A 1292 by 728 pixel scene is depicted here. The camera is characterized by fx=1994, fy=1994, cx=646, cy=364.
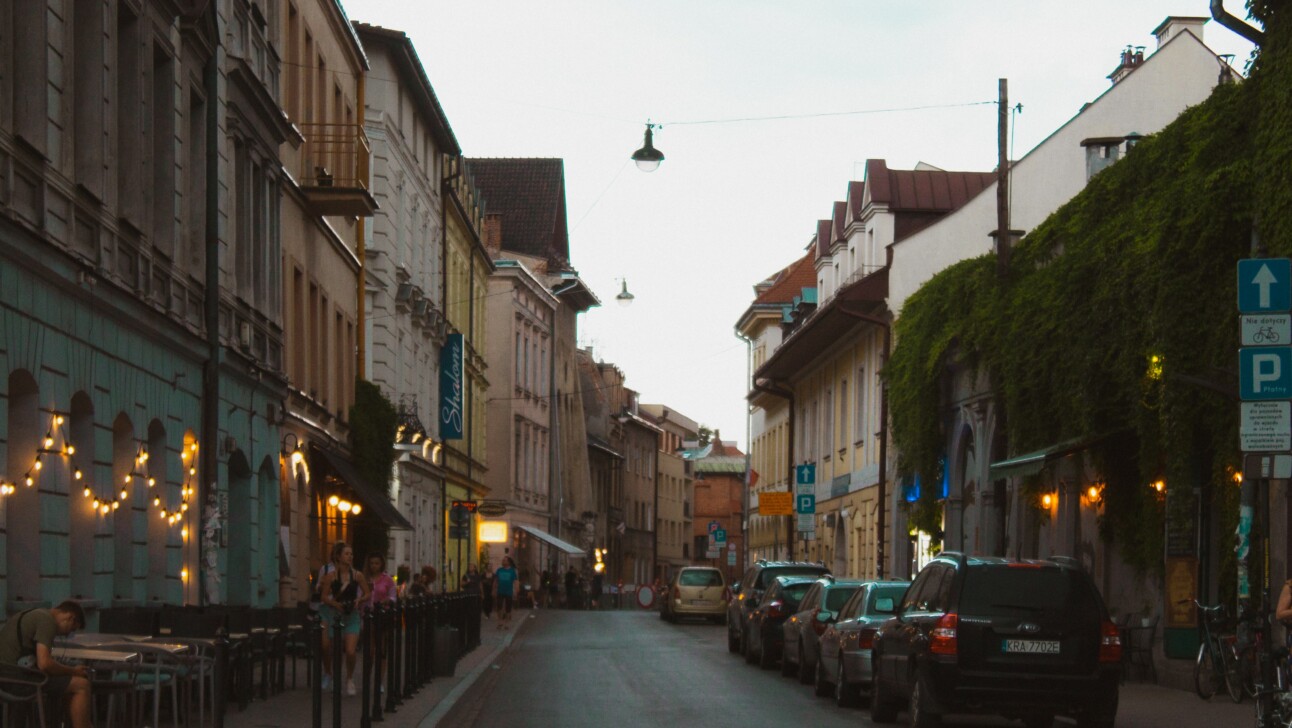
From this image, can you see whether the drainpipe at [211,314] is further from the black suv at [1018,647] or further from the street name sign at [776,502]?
the street name sign at [776,502]

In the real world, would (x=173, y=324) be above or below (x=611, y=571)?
above

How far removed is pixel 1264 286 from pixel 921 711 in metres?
4.93

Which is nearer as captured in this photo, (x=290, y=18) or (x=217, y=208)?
(x=217, y=208)

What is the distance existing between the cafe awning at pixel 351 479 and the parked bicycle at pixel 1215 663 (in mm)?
16933

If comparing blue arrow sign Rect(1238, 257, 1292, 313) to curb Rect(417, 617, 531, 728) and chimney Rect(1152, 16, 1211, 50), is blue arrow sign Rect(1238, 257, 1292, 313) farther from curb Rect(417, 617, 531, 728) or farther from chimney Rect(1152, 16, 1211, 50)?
chimney Rect(1152, 16, 1211, 50)

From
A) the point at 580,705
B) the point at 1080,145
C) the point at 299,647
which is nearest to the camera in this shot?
the point at 580,705

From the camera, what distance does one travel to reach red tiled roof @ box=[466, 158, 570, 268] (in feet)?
279

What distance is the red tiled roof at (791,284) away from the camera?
7650 cm

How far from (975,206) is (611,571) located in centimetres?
6655

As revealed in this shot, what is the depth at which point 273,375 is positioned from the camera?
28.9m

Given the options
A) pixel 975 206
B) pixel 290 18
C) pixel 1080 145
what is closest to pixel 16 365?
pixel 290 18

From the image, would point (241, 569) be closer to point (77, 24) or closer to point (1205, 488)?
point (77, 24)

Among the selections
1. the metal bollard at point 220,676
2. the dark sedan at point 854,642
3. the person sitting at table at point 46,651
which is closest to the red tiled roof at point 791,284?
the dark sedan at point 854,642

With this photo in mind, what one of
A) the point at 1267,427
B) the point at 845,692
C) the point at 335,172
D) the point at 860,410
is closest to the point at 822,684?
the point at 845,692
